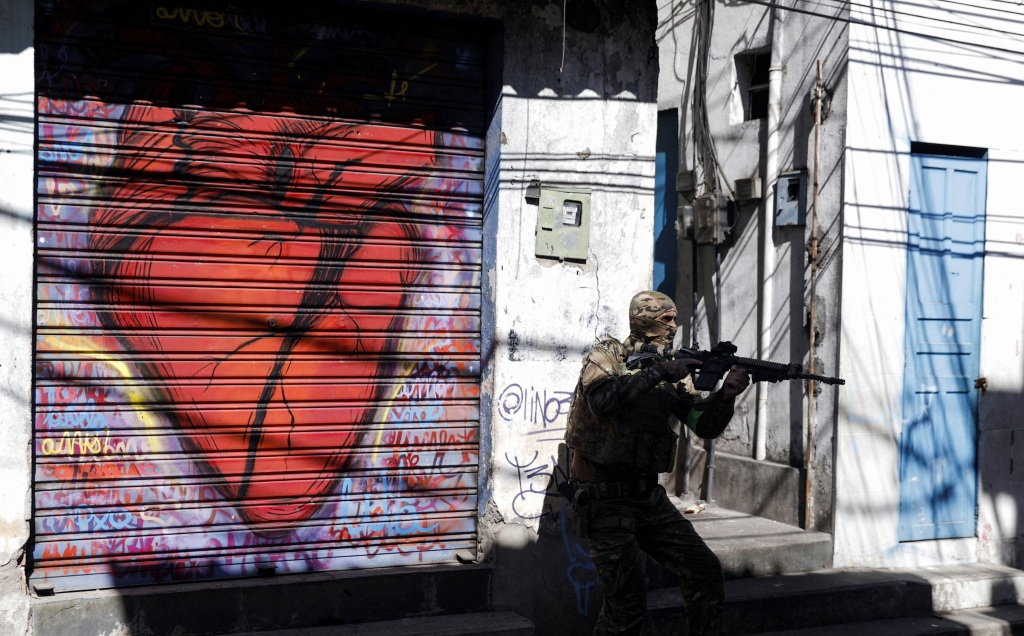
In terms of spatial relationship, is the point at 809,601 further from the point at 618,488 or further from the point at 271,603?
the point at 271,603

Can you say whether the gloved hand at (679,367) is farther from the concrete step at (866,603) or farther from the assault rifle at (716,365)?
the concrete step at (866,603)

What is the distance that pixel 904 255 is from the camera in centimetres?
770

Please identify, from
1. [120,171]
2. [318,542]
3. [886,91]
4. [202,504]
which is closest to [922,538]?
[886,91]

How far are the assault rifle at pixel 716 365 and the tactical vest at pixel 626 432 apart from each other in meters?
0.14

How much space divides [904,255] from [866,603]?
2.65 m

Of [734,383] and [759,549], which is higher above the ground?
[734,383]

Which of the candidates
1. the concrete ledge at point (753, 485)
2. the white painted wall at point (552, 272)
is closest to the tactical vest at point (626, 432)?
the white painted wall at point (552, 272)

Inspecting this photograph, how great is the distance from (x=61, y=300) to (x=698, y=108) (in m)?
6.11

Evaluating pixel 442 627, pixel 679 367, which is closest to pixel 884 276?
pixel 679 367

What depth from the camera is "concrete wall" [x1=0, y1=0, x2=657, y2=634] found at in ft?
20.0

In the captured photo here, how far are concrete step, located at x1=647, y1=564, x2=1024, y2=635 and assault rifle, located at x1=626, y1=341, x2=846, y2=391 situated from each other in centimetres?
179

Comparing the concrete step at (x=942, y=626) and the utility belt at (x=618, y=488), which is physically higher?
the utility belt at (x=618, y=488)

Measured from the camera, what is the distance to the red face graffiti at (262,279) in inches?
214

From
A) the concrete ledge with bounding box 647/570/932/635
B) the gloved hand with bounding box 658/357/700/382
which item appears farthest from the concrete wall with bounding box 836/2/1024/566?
the gloved hand with bounding box 658/357/700/382
